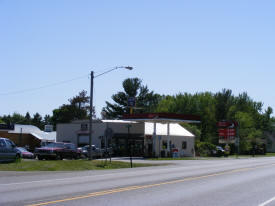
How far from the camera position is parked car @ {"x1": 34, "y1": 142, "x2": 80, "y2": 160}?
35.7 m

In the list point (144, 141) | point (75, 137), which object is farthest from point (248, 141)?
point (75, 137)

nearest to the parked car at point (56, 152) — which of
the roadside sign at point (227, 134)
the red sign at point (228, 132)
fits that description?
the roadside sign at point (227, 134)

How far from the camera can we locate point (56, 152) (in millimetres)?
35844

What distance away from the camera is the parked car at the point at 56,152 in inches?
1404

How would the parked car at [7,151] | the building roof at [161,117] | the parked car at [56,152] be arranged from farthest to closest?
the building roof at [161,117]
the parked car at [56,152]
the parked car at [7,151]

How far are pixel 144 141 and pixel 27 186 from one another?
1698 inches

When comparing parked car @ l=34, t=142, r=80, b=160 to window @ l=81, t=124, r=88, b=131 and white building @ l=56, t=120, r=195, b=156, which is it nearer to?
white building @ l=56, t=120, r=195, b=156

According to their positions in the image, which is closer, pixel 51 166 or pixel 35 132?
pixel 51 166

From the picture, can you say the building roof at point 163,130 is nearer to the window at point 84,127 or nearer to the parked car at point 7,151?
the window at point 84,127

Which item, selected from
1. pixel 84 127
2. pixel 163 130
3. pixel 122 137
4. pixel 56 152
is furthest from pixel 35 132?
pixel 56 152

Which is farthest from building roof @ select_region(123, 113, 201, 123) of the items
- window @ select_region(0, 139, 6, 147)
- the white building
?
window @ select_region(0, 139, 6, 147)

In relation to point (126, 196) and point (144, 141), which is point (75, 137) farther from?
point (126, 196)

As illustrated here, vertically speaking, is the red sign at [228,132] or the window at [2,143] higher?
the red sign at [228,132]

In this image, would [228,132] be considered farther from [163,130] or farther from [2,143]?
[2,143]
